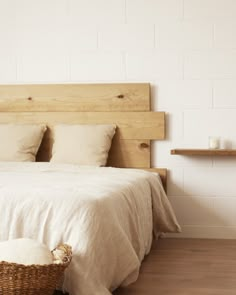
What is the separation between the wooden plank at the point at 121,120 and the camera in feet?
12.9

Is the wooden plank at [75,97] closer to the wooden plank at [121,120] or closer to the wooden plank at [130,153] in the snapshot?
the wooden plank at [121,120]

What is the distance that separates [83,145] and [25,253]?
182 centimetres

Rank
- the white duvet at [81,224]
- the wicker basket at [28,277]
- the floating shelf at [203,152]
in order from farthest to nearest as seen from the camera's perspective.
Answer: the floating shelf at [203,152] → the white duvet at [81,224] → the wicker basket at [28,277]

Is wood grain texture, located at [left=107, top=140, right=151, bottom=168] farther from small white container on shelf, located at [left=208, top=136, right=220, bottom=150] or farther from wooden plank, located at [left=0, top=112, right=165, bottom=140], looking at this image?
small white container on shelf, located at [left=208, top=136, right=220, bottom=150]

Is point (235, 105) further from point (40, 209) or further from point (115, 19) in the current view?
point (40, 209)

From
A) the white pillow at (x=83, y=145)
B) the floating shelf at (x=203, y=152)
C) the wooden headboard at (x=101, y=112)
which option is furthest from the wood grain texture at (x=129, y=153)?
the floating shelf at (x=203, y=152)

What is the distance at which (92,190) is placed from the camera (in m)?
2.41

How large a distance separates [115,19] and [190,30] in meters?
0.55

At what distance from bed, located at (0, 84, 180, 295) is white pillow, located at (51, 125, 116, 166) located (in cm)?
14

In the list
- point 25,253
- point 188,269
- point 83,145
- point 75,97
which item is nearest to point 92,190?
point 25,253

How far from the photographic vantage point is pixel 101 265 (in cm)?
216

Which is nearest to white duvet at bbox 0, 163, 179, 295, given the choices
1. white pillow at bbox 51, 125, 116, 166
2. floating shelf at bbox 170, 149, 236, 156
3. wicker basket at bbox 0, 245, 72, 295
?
wicker basket at bbox 0, 245, 72, 295

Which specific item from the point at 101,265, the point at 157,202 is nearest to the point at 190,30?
the point at 157,202

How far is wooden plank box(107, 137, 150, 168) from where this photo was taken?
3955mm
